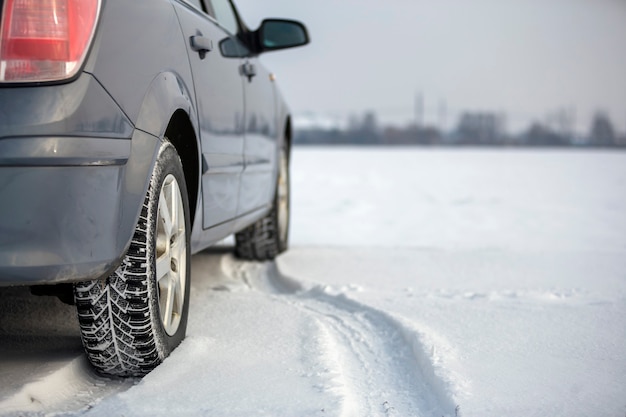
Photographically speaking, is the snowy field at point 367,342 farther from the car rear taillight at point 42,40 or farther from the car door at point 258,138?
the car rear taillight at point 42,40

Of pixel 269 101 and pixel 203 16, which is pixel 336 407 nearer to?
pixel 203 16

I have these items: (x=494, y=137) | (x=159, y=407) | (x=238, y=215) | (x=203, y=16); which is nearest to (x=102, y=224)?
(x=159, y=407)

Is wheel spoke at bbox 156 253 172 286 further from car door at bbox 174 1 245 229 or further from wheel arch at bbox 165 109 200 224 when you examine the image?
car door at bbox 174 1 245 229

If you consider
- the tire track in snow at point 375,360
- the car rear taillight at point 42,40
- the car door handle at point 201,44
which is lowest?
the tire track in snow at point 375,360

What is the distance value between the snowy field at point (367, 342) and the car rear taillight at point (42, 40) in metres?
0.87

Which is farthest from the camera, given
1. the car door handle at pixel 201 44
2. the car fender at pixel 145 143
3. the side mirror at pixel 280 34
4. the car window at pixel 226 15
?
the side mirror at pixel 280 34

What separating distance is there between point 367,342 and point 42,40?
152 centimetres

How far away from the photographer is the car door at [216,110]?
2.72m

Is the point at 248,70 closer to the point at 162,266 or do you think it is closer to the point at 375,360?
the point at 162,266

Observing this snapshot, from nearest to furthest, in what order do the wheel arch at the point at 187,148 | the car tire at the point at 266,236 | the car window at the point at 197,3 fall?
the wheel arch at the point at 187,148, the car window at the point at 197,3, the car tire at the point at 266,236

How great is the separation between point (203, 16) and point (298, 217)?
18.5 ft

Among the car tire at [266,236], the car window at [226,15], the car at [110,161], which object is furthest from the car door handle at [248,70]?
the car tire at [266,236]

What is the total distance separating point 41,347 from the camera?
100 inches

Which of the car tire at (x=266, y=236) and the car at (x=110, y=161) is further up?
the car at (x=110, y=161)
